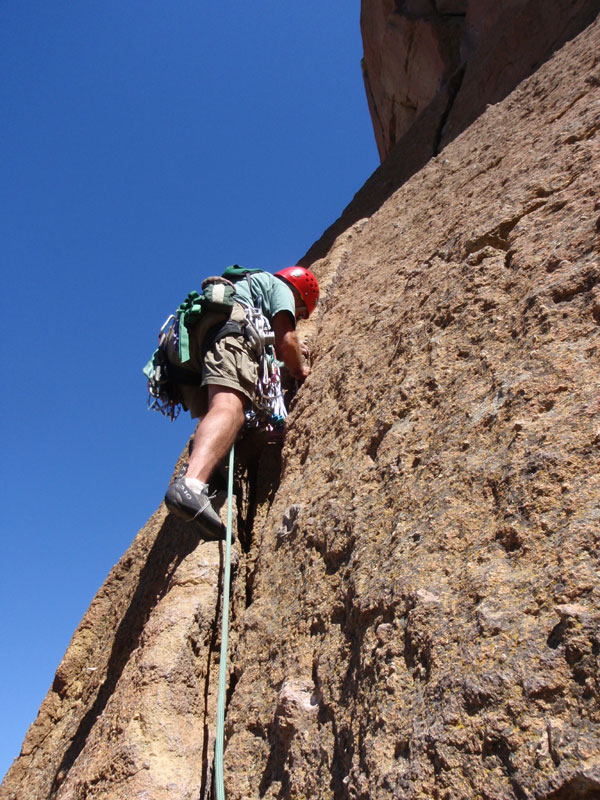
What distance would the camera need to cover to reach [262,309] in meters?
3.33

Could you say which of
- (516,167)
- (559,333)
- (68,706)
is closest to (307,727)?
(559,333)

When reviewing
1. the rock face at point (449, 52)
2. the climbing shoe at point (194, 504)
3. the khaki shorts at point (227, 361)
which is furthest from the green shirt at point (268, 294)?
the rock face at point (449, 52)

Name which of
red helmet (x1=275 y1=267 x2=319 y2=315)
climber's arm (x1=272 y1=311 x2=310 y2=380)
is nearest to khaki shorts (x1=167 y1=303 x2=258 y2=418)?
climber's arm (x1=272 y1=311 x2=310 y2=380)

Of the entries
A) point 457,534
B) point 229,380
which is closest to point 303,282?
point 229,380

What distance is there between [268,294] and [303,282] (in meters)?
0.46

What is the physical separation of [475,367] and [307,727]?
1039 mm

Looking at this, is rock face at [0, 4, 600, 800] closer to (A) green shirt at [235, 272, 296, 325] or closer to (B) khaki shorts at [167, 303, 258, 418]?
(B) khaki shorts at [167, 303, 258, 418]

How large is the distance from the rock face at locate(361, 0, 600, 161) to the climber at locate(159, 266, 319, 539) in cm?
189

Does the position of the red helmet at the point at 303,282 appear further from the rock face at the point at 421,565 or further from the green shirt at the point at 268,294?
the rock face at the point at 421,565

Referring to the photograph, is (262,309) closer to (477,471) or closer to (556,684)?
(477,471)

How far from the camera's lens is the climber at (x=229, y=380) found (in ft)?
7.81

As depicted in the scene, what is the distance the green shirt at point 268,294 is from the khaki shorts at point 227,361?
0.26 metres

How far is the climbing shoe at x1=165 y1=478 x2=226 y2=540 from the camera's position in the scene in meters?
2.33

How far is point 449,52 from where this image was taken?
20.5 feet
